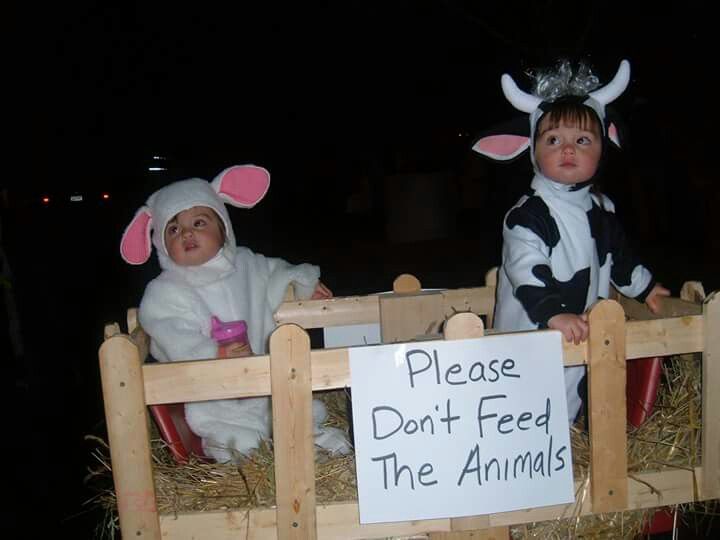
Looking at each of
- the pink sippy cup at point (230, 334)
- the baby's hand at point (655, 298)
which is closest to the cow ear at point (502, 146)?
the baby's hand at point (655, 298)

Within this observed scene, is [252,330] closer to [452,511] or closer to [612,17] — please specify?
[452,511]

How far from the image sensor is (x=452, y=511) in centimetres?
162

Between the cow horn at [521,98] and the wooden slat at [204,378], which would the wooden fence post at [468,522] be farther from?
the cow horn at [521,98]

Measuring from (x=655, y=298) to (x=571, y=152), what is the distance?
0.58 m

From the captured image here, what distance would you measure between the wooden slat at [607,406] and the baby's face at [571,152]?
2.03 ft

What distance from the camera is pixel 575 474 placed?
1.76 meters

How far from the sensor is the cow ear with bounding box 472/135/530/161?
2334mm

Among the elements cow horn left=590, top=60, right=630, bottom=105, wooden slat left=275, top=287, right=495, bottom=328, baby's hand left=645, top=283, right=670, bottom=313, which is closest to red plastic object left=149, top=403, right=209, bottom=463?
wooden slat left=275, top=287, right=495, bottom=328

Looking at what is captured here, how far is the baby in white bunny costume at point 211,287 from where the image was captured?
2.15 meters

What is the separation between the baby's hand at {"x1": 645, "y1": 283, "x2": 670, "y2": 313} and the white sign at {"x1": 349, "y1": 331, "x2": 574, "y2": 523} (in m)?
0.77

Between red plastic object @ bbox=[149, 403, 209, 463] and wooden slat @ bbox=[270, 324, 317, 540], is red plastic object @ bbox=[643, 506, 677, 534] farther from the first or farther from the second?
red plastic object @ bbox=[149, 403, 209, 463]

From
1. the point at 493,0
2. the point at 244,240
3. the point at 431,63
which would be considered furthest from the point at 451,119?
the point at 493,0

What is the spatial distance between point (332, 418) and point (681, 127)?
571 centimetres

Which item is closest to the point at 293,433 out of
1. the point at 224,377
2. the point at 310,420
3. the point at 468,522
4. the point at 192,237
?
the point at 310,420
